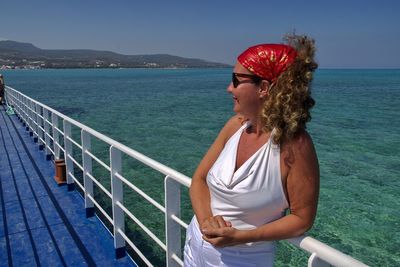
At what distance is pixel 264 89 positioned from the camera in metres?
1.30

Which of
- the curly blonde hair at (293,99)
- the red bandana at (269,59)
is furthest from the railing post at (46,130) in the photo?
the curly blonde hair at (293,99)

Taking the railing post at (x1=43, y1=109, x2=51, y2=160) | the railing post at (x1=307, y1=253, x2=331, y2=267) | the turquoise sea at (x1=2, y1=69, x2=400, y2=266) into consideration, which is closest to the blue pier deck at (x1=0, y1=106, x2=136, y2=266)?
the railing post at (x1=43, y1=109, x2=51, y2=160)

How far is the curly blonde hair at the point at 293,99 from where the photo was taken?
116 cm

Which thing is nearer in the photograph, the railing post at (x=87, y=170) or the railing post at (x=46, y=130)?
the railing post at (x=87, y=170)

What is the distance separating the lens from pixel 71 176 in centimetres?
481

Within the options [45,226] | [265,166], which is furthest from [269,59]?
[45,226]

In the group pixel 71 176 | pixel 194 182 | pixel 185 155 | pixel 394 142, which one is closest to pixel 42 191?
pixel 71 176

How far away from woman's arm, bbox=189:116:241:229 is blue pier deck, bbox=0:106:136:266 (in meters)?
1.77

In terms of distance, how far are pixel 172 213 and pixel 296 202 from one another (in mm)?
1164

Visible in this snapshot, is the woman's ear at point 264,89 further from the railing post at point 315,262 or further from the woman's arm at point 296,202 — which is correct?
the railing post at point 315,262

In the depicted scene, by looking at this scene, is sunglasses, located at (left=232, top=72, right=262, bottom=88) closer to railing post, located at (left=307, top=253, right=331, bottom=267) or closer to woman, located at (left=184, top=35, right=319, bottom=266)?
woman, located at (left=184, top=35, right=319, bottom=266)

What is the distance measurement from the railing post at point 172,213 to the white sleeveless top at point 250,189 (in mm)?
761

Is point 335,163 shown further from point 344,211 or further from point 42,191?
point 42,191

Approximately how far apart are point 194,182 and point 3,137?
28.0 feet
